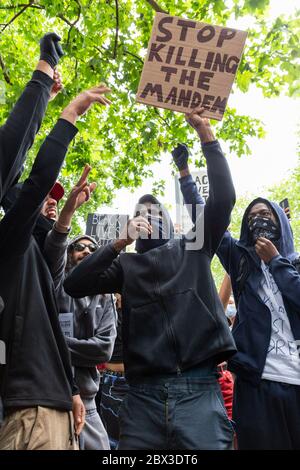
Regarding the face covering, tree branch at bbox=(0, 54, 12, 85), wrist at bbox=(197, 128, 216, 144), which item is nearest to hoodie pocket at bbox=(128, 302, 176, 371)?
the face covering

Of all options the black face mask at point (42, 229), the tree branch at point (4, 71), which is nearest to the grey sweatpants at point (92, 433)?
the black face mask at point (42, 229)

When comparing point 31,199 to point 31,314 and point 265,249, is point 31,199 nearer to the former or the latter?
point 31,314

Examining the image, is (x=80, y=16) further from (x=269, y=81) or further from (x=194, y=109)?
(x=194, y=109)

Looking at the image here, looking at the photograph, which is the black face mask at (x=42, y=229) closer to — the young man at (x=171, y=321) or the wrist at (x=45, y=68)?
the young man at (x=171, y=321)

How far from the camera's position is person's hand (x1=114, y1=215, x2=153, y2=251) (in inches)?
99.0

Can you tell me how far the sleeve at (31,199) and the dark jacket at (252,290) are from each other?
3.98 ft

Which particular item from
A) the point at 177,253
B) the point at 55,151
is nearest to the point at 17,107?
the point at 55,151

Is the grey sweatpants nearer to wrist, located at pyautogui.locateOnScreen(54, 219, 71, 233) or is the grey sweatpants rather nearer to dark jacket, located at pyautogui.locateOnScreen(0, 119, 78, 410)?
dark jacket, located at pyautogui.locateOnScreen(0, 119, 78, 410)

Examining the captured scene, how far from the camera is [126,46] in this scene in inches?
226

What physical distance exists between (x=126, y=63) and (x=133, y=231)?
3907mm

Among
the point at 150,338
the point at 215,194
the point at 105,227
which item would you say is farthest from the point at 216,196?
the point at 105,227

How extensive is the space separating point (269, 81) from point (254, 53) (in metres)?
0.37

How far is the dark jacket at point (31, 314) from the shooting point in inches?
72.1

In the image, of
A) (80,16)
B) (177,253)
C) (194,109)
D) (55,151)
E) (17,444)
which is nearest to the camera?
(17,444)
